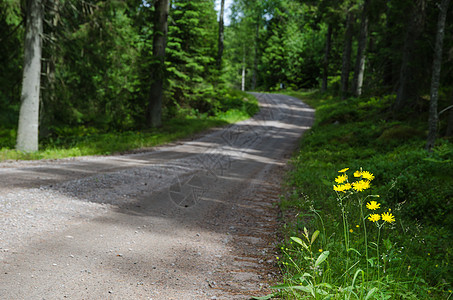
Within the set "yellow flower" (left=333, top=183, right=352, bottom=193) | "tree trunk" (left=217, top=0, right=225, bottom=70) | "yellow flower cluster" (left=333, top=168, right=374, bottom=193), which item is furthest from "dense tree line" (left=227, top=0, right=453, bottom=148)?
"yellow flower" (left=333, top=183, right=352, bottom=193)

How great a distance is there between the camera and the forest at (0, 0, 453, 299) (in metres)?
3.26

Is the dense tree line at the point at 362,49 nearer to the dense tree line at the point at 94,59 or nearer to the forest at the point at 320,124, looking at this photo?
the forest at the point at 320,124

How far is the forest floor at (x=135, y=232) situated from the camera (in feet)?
9.54

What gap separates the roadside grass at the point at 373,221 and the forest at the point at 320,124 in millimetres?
28

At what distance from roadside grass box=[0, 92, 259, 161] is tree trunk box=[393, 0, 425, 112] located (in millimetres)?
10832

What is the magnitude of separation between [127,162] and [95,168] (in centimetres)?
140

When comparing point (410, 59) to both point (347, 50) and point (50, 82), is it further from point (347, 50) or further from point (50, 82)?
point (50, 82)

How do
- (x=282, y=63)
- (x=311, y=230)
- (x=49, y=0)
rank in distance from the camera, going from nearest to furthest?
1. (x=311, y=230)
2. (x=49, y=0)
3. (x=282, y=63)

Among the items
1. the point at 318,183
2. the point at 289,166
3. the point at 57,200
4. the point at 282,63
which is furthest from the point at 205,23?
the point at 282,63

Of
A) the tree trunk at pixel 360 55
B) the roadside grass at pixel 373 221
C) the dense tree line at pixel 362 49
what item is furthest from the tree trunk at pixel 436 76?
the tree trunk at pixel 360 55

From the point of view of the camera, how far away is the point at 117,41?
1423 centimetres

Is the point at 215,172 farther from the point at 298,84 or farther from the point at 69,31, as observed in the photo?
the point at 298,84

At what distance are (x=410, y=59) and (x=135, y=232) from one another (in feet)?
46.2

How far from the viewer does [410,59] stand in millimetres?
13383
